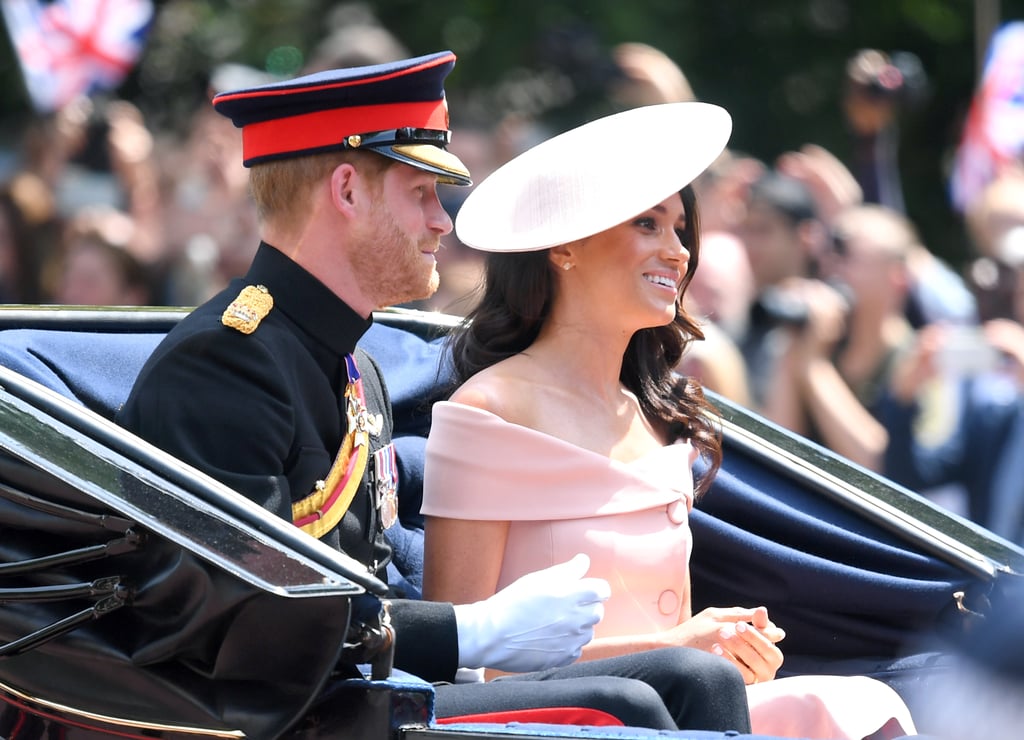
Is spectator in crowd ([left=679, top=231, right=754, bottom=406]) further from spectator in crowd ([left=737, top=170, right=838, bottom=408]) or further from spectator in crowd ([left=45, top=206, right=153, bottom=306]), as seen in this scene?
spectator in crowd ([left=45, top=206, right=153, bottom=306])

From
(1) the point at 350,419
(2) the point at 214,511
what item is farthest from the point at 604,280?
(2) the point at 214,511

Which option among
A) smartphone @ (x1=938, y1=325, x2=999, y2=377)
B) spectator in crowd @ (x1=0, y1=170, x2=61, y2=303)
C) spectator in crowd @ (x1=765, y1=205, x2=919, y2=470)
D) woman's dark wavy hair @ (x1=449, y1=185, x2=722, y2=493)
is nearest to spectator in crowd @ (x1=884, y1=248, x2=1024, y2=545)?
smartphone @ (x1=938, y1=325, x2=999, y2=377)

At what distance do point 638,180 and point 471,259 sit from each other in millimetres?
2365

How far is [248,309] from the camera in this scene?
101 inches

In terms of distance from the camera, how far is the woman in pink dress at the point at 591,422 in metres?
2.79

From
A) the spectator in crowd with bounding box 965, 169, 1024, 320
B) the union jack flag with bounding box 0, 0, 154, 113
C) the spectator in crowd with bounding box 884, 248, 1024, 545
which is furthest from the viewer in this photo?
the union jack flag with bounding box 0, 0, 154, 113

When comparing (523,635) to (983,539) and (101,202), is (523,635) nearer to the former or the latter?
(983,539)

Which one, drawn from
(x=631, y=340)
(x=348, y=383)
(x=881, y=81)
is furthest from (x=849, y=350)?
(x=348, y=383)

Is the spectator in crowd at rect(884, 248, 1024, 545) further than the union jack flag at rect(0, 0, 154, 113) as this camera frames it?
No

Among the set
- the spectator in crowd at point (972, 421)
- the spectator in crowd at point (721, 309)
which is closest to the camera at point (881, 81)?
the spectator in crowd at point (721, 309)

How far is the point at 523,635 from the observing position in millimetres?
2520

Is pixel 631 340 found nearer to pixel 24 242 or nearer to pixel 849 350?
pixel 849 350

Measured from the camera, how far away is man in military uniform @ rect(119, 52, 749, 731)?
2398mm

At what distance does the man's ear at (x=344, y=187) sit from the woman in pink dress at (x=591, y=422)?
33 cm
